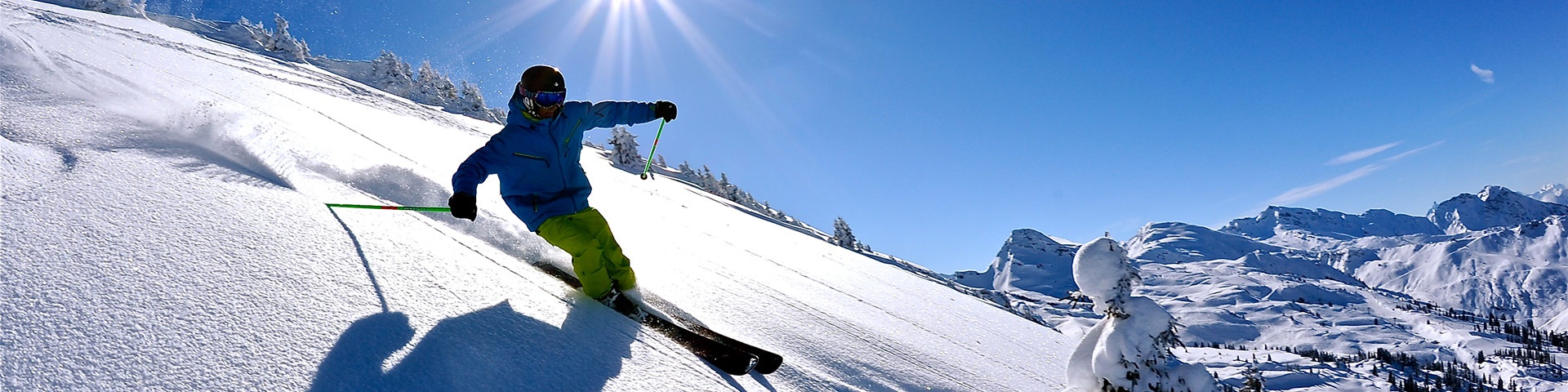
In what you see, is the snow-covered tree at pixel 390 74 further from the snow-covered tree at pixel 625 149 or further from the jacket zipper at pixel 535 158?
the jacket zipper at pixel 535 158

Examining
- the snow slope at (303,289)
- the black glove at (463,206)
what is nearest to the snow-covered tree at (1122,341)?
the snow slope at (303,289)

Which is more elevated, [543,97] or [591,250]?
[543,97]

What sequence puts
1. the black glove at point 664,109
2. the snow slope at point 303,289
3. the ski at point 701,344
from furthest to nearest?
the black glove at point 664,109, the ski at point 701,344, the snow slope at point 303,289

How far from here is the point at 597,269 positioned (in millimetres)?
3609

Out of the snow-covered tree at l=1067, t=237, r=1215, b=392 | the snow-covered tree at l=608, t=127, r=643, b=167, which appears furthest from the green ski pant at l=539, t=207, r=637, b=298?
the snow-covered tree at l=608, t=127, r=643, b=167

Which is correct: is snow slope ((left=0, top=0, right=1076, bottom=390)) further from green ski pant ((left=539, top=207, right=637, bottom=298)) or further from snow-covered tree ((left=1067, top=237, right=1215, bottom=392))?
snow-covered tree ((left=1067, top=237, right=1215, bottom=392))

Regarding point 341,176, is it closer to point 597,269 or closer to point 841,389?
point 597,269

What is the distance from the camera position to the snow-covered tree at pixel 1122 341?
3887 mm

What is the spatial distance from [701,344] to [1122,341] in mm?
2568

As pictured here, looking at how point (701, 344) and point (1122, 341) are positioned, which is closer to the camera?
point (701, 344)

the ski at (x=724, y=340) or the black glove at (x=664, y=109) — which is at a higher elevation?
the black glove at (x=664, y=109)

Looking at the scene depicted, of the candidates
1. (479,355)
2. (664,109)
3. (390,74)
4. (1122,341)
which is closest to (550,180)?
(664,109)

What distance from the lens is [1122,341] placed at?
3.88 m

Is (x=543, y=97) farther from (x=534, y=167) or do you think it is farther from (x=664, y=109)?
(x=664, y=109)
